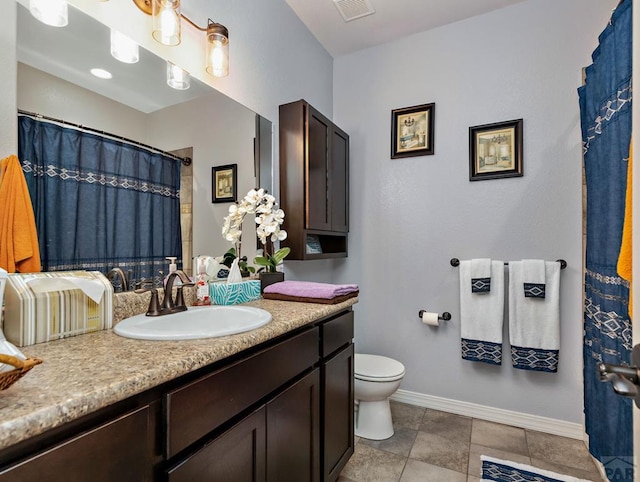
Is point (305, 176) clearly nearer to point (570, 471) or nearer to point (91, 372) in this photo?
point (91, 372)

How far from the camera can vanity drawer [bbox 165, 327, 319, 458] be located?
0.73 metres

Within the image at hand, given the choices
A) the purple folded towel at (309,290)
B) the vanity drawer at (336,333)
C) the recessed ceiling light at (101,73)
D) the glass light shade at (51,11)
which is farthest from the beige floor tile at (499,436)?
the glass light shade at (51,11)

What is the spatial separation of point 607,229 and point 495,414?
1.38 metres

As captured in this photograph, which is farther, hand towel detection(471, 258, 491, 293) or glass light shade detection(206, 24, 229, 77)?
hand towel detection(471, 258, 491, 293)

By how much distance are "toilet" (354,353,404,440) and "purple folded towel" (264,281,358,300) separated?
598mm

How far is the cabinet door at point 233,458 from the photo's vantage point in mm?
767

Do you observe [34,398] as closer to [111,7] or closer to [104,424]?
[104,424]

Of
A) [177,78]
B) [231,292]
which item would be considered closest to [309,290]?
[231,292]

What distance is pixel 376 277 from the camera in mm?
2553

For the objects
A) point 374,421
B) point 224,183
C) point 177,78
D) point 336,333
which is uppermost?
point 177,78

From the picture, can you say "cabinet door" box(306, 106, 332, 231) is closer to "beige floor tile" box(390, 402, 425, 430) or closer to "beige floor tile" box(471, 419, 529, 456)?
"beige floor tile" box(390, 402, 425, 430)

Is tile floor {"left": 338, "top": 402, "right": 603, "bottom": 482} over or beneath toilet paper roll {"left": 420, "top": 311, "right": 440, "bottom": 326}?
beneath

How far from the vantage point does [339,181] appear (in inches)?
94.7

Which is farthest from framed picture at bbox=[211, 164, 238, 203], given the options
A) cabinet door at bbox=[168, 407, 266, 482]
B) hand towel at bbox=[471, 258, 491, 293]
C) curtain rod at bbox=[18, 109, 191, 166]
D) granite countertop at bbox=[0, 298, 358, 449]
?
hand towel at bbox=[471, 258, 491, 293]
